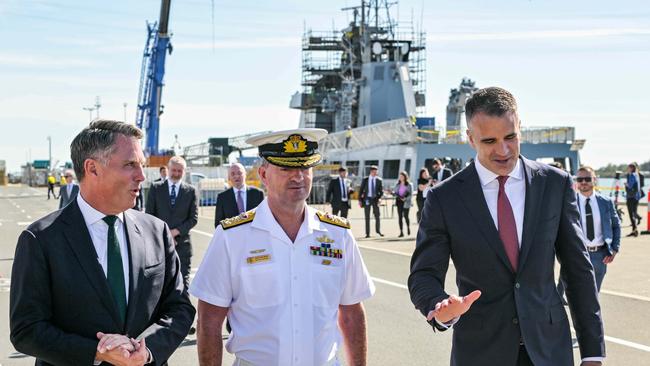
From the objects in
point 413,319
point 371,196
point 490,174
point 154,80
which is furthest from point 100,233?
point 154,80

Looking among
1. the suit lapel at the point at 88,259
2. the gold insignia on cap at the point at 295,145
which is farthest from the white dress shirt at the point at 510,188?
the suit lapel at the point at 88,259

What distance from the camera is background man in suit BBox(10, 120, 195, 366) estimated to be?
3164mm

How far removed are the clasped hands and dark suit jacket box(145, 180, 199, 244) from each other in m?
6.46

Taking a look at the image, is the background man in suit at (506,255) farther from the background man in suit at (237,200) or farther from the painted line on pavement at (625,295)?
the painted line on pavement at (625,295)

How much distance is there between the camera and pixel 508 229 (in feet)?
12.0

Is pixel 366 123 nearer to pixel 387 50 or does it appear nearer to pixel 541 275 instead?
pixel 387 50

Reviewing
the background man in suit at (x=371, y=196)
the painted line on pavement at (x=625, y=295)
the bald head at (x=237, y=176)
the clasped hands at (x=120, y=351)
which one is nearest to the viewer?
the clasped hands at (x=120, y=351)

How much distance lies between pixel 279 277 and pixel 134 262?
647mm

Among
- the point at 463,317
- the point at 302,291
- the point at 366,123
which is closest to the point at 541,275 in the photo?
the point at 463,317

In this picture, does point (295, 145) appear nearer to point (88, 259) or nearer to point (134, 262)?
point (134, 262)

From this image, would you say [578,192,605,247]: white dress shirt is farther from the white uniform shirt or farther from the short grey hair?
the short grey hair

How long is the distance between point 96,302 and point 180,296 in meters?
0.48

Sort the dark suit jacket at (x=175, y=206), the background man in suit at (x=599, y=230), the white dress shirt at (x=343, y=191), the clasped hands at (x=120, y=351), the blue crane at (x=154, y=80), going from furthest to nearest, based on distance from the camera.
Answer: the blue crane at (x=154, y=80), the white dress shirt at (x=343, y=191), the dark suit jacket at (x=175, y=206), the background man in suit at (x=599, y=230), the clasped hands at (x=120, y=351)

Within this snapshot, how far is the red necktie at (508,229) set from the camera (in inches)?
143
